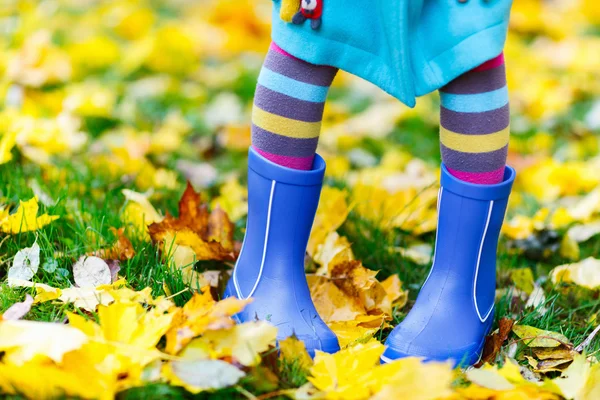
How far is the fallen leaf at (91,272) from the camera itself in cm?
109

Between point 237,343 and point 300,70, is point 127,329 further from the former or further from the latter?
point 300,70

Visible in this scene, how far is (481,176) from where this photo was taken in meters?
1.07

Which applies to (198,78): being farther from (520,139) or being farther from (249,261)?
(249,261)

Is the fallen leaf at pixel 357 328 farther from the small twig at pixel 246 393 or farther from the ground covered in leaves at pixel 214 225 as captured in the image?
the small twig at pixel 246 393

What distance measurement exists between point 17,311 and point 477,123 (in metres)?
0.74

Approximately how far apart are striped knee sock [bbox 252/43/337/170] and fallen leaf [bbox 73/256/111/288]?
0.33m

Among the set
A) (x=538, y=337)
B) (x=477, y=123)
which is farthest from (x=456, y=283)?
(x=477, y=123)

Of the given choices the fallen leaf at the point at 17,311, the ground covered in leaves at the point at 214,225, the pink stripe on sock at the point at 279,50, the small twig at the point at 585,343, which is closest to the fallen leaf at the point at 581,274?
the ground covered in leaves at the point at 214,225

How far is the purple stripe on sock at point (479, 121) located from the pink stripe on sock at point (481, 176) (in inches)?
2.7

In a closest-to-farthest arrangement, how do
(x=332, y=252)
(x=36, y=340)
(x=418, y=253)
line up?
(x=36, y=340) → (x=332, y=252) → (x=418, y=253)

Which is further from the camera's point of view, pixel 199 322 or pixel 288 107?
pixel 288 107

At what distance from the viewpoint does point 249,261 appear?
1.12m

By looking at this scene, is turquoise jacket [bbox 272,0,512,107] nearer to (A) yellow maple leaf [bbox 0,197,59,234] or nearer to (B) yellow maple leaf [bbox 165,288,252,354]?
(B) yellow maple leaf [bbox 165,288,252,354]

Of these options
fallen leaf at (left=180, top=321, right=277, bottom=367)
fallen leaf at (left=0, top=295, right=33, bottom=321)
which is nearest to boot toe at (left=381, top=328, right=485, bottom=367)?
fallen leaf at (left=180, top=321, right=277, bottom=367)
